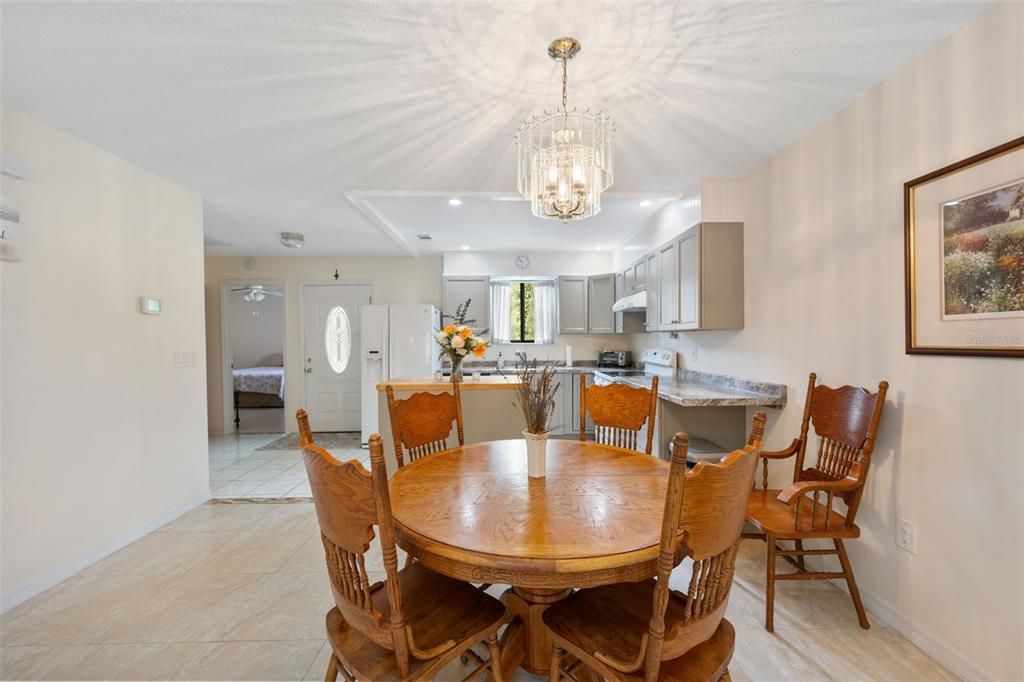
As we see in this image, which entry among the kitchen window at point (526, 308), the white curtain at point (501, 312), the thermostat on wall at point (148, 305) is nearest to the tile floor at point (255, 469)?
the thermostat on wall at point (148, 305)

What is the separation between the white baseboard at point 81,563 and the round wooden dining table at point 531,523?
2.11 m

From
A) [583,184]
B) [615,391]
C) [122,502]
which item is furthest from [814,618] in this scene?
[122,502]

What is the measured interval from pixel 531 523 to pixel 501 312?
4.59m

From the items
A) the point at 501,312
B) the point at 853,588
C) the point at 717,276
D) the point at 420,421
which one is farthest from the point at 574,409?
the point at 853,588

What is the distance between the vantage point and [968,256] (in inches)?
59.7

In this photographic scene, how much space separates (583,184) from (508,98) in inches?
24.2

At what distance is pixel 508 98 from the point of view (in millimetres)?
1971

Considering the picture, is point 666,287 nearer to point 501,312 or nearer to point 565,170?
point 565,170

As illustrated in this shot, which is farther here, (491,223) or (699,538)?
(491,223)

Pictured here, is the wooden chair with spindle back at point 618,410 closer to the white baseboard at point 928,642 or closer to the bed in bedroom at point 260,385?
the white baseboard at point 928,642

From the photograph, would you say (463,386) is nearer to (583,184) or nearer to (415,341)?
(583,184)

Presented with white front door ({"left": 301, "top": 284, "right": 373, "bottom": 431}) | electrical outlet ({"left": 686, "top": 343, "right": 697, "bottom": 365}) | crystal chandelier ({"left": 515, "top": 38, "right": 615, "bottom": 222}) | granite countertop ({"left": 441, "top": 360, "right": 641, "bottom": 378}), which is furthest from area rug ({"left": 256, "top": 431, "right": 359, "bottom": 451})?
crystal chandelier ({"left": 515, "top": 38, "right": 615, "bottom": 222})

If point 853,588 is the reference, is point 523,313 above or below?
above

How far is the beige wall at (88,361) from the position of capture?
207 cm
